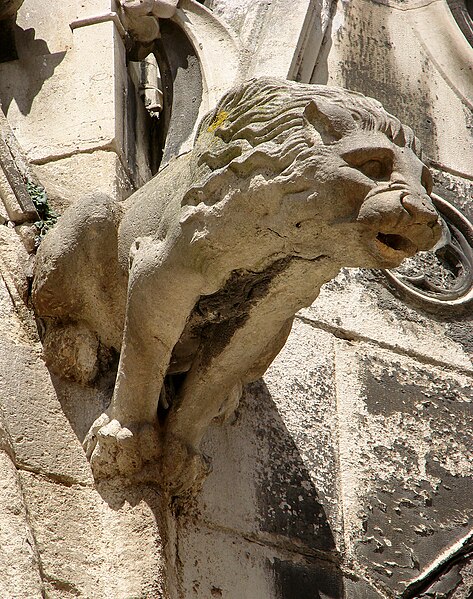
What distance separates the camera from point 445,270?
4.36 metres

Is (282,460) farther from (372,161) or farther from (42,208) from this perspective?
(372,161)

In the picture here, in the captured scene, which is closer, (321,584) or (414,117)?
(321,584)

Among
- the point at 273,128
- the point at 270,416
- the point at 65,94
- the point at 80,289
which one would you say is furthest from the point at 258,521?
the point at 65,94

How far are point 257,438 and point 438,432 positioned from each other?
0.60 metres

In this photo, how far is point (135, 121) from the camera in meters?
4.24

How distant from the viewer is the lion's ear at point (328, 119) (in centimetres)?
271

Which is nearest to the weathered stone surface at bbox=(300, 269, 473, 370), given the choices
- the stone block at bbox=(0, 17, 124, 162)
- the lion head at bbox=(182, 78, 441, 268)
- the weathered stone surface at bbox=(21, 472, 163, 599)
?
the stone block at bbox=(0, 17, 124, 162)

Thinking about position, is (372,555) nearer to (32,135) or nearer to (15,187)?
(15,187)

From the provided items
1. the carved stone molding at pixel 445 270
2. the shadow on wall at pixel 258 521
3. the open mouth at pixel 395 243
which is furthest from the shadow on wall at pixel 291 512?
the open mouth at pixel 395 243

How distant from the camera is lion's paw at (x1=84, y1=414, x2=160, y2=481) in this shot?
10.1 ft

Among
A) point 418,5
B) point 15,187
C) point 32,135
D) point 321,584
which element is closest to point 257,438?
point 321,584

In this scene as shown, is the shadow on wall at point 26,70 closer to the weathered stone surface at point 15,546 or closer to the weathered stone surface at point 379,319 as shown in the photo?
the weathered stone surface at point 379,319

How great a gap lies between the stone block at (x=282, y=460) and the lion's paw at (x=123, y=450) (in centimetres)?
19

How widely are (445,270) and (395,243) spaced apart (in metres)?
1.72
